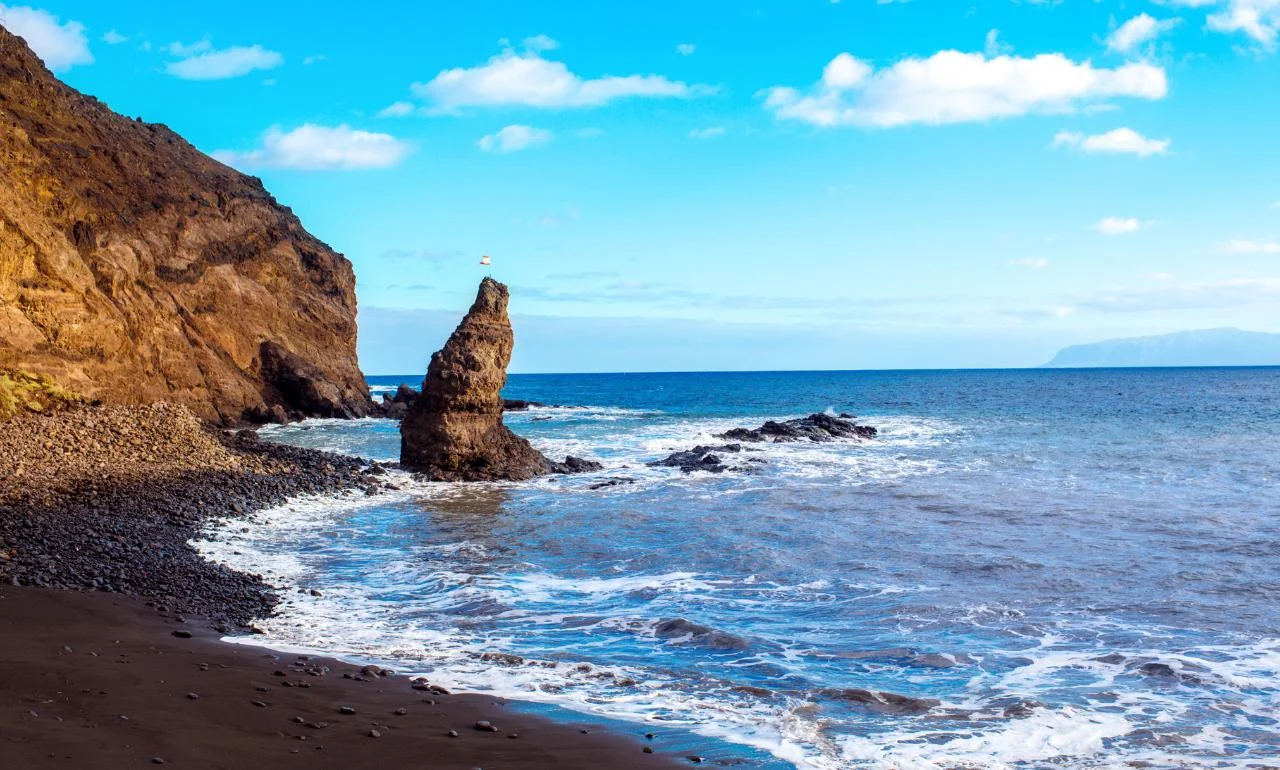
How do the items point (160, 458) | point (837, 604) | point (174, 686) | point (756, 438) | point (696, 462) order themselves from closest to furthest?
point (174, 686), point (837, 604), point (160, 458), point (696, 462), point (756, 438)

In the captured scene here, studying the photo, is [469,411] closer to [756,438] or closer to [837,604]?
[837,604]

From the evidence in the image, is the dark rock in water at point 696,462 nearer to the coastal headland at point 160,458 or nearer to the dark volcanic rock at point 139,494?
the coastal headland at point 160,458

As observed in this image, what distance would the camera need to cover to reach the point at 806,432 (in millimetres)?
44750

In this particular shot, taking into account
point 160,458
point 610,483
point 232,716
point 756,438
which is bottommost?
point 610,483

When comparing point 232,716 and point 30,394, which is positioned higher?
point 30,394

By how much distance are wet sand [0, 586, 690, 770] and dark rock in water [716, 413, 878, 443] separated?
33.9m

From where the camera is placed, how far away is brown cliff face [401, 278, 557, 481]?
27234mm

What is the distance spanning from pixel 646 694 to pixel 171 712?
4403mm

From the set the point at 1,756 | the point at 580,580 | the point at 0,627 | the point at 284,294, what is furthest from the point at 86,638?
the point at 284,294

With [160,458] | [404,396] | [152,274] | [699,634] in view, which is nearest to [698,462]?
[160,458]

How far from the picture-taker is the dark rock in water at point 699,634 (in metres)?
11.1

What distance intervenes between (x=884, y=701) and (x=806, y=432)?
36.1 m

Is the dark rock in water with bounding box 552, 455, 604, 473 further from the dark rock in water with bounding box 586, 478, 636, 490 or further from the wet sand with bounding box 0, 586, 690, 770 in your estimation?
the wet sand with bounding box 0, 586, 690, 770

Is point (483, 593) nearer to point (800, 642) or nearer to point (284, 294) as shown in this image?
point (800, 642)
